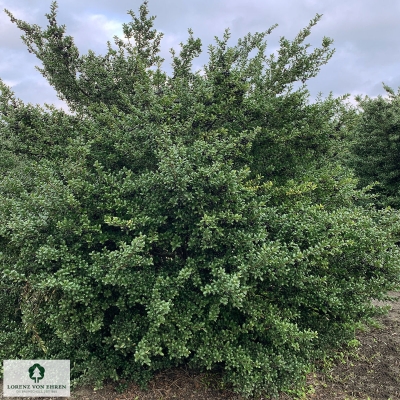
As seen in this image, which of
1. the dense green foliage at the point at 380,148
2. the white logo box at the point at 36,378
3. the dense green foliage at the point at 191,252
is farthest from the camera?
the dense green foliage at the point at 380,148

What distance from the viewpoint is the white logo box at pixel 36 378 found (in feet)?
10.4

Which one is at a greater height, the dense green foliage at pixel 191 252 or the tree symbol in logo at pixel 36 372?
the dense green foliage at pixel 191 252

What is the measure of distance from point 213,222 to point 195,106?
5.20 feet

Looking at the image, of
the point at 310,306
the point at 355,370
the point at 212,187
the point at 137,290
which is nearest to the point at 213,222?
the point at 212,187

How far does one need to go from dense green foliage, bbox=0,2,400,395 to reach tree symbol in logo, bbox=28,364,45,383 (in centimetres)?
11

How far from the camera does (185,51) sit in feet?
17.8

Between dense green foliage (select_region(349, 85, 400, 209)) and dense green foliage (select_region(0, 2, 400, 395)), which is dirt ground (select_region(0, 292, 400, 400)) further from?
dense green foliage (select_region(349, 85, 400, 209))

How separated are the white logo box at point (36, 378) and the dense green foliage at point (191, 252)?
93 mm

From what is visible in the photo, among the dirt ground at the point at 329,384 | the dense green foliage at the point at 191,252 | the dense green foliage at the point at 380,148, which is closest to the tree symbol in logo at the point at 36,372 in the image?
the dense green foliage at the point at 191,252

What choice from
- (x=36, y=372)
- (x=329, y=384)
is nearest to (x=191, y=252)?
(x=36, y=372)

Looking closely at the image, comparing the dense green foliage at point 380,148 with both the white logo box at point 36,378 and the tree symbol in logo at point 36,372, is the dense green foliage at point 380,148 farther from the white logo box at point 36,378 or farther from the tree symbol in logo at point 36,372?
the tree symbol in logo at point 36,372

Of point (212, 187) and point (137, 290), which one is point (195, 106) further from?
point (137, 290)

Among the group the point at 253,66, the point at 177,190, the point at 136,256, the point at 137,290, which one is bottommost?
the point at 137,290

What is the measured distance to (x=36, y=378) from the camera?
3.24 m
